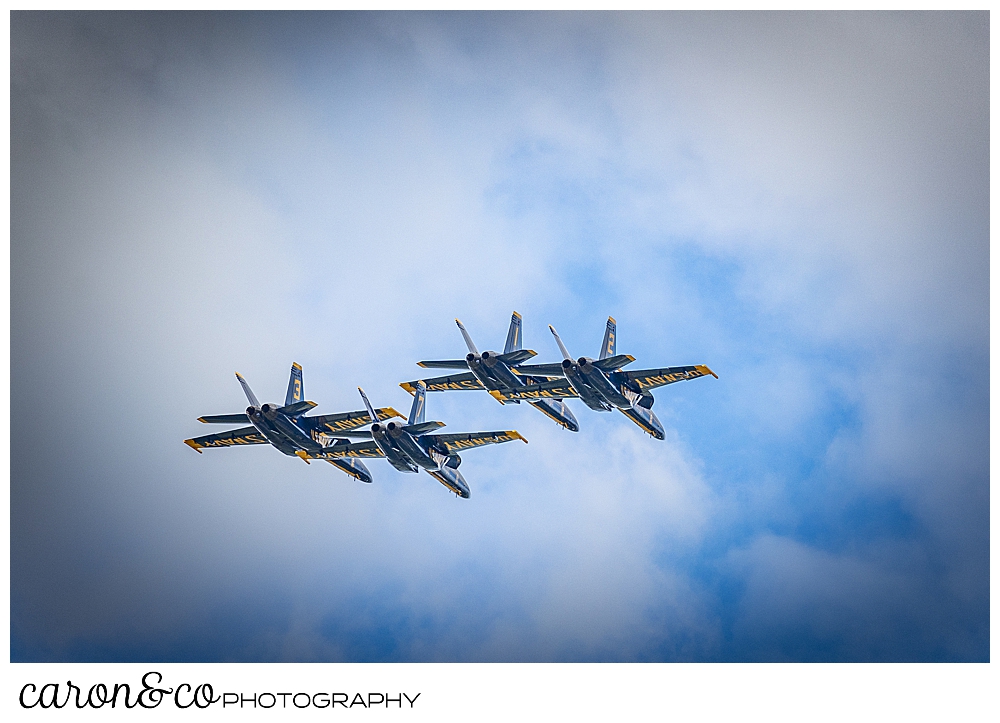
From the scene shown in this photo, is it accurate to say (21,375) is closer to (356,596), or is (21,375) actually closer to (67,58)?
(67,58)

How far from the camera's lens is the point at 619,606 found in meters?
43.8

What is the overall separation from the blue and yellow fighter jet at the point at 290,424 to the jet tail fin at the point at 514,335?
182 inches

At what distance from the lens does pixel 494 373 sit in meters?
36.9

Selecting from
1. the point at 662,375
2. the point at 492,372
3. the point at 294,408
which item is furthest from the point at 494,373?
the point at 294,408

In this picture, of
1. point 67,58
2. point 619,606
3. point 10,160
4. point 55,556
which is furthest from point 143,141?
point 619,606

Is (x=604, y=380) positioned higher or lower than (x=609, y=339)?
lower

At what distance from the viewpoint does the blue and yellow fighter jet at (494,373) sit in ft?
120

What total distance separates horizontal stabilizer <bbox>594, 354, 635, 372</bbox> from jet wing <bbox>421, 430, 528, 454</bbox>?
3.99m

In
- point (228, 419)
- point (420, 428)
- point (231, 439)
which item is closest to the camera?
point (420, 428)

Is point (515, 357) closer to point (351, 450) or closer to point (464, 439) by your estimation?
point (464, 439)

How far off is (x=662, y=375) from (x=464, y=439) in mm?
7317

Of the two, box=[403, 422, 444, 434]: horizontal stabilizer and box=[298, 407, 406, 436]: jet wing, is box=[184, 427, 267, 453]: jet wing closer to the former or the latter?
box=[298, 407, 406, 436]: jet wing

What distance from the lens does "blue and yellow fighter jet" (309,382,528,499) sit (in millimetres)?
36281

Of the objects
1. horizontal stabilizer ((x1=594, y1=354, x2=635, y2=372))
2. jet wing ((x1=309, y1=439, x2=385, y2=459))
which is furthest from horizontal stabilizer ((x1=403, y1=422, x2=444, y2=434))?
horizontal stabilizer ((x1=594, y1=354, x2=635, y2=372))
